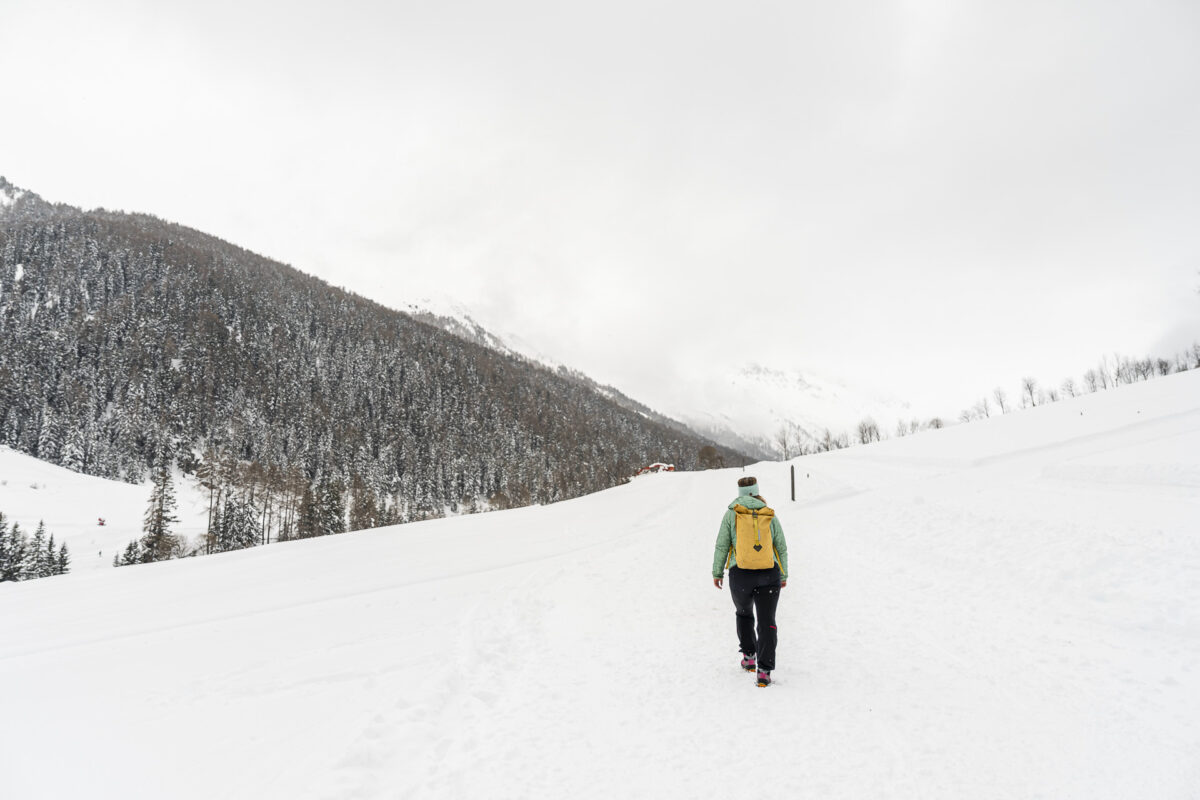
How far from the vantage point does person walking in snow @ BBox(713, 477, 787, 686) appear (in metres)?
5.97

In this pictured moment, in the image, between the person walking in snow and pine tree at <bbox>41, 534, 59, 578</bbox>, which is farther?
pine tree at <bbox>41, 534, 59, 578</bbox>

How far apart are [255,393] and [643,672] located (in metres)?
166

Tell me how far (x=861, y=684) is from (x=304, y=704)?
21.7 ft

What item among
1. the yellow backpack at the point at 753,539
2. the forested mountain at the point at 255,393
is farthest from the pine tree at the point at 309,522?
the yellow backpack at the point at 753,539

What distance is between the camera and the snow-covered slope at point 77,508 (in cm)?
5878

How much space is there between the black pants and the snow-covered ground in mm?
449

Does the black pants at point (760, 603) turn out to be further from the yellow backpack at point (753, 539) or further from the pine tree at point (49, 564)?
the pine tree at point (49, 564)

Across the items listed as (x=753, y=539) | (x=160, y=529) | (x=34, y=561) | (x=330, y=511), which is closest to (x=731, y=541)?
(x=753, y=539)

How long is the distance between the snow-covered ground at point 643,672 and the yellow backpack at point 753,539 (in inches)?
58.3

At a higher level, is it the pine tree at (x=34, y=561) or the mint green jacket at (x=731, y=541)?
the mint green jacket at (x=731, y=541)

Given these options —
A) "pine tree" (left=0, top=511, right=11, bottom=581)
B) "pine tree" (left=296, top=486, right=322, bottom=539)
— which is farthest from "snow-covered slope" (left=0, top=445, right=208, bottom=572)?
"pine tree" (left=296, top=486, right=322, bottom=539)

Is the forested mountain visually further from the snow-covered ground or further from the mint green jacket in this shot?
the mint green jacket

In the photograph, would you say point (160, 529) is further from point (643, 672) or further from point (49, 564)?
point (643, 672)

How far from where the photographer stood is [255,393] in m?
138
